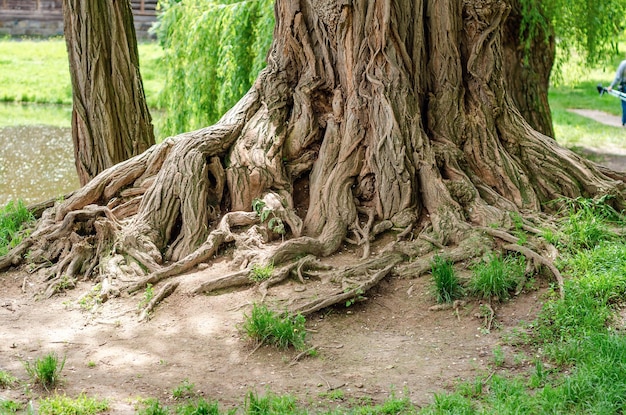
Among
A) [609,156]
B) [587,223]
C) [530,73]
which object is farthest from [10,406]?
[609,156]

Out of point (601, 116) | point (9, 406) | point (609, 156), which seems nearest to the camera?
point (9, 406)

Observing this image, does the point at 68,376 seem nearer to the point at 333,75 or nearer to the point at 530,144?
the point at 333,75

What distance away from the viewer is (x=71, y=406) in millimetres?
4996

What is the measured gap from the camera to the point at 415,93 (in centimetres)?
779

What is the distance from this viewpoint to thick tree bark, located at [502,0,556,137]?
1146 centimetres

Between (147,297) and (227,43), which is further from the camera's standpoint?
(227,43)

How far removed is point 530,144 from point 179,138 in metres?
3.21

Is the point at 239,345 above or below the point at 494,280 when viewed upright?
below

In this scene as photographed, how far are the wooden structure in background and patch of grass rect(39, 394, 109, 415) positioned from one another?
Result: 2849 centimetres

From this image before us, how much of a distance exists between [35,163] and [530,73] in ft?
27.1

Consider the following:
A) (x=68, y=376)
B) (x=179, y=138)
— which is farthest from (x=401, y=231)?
(x=68, y=376)

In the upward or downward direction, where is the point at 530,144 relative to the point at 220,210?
upward

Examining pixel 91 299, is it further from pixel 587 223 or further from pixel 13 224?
pixel 587 223

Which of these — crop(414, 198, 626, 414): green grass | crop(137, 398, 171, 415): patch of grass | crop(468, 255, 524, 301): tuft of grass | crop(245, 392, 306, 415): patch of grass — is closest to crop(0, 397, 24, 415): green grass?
crop(137, 398, 171, 415): patch of grass
